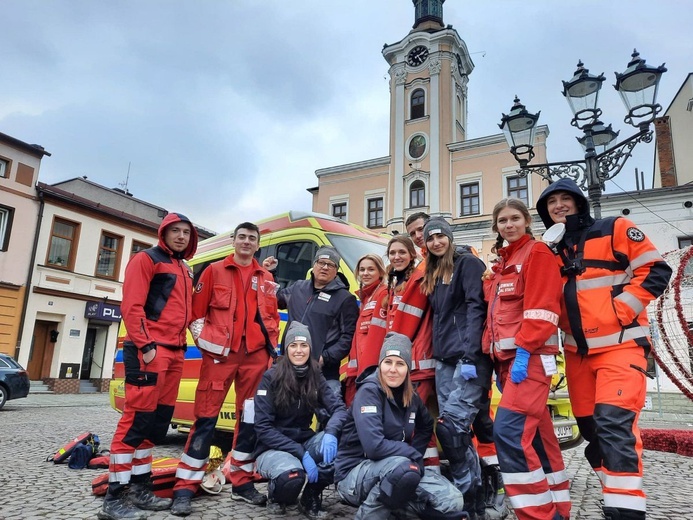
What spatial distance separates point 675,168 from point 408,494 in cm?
2521

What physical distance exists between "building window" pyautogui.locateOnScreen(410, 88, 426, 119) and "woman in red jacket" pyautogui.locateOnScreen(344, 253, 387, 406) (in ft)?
87.2

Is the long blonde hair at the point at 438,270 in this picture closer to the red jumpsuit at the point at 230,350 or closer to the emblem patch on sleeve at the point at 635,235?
the emblem patch on sleeve at the point at 635,235

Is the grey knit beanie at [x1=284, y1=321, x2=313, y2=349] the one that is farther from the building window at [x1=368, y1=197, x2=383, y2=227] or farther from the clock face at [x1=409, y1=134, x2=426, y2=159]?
the clock face at [x1=409, y1=134, x2=426, y2=159]

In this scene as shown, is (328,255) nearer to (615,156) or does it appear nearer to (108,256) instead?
(615,156)

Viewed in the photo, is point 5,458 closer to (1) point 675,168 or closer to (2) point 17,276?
(2) point 17,276

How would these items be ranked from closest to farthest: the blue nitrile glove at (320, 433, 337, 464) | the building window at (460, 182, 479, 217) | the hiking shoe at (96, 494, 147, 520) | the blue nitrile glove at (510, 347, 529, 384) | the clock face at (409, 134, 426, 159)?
the blue nitrile glove at (510, 347, 529, 384) → the hiking shoe at (96, 494, 147, 520) → the blue nitrile glove at (320, 433, 337, 464) → the building window at (460, 182, 479, 217) → the clock face at (409, 134, 426, 159)

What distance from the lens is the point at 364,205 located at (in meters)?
29.5

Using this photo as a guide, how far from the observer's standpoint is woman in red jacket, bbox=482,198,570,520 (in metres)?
2.87

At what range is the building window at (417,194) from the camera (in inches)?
1113

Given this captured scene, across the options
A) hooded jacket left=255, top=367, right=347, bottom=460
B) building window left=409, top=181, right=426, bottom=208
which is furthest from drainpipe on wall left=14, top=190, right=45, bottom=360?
hooded jacket left=255, top=367, right=347, bottom=460

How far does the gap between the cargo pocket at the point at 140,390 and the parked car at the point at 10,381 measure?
11.2m

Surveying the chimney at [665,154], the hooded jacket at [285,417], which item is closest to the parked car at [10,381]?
the hooded jacket at [285,417]

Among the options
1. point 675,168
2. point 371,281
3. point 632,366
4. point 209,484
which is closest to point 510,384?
point 632,366

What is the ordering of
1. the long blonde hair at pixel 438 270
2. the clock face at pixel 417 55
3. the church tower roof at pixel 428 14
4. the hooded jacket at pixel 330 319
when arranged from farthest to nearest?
the church tower roof at pixel 428 14, the clock face at pixel 417 55, the hooded jacket at pixel 330 319, the long blonde hair at pixel 438 270
